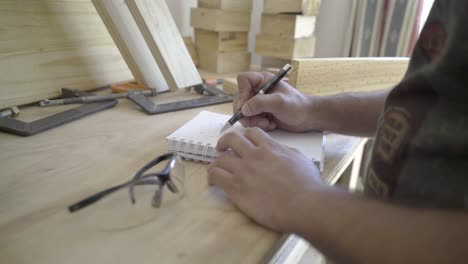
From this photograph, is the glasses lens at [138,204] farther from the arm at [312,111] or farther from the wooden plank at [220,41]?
the wooden plank at [220,41]

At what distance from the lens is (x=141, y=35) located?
33.5 inches

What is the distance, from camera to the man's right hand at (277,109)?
0.61 meters

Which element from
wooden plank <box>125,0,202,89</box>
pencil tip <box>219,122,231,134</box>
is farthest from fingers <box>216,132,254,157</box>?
wooden plank <box>125,0,202,89</box>

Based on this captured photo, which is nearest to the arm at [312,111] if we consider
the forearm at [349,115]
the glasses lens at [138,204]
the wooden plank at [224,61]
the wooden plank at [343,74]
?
the forearm at [349,115]

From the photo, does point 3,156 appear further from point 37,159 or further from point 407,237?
point 407,237

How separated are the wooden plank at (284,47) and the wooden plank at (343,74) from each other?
0.31m

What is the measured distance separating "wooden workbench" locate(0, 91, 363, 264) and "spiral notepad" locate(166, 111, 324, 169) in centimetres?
2

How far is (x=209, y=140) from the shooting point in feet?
1.82

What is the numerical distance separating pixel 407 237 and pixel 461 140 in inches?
4.4

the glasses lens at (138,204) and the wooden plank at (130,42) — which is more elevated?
the wooden plank at (130,42)

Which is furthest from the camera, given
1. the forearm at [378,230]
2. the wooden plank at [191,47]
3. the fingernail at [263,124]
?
the wooden plank at [191,47]

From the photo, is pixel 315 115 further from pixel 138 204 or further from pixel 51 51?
pixel 51 51

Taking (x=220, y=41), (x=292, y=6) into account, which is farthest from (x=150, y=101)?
(x=292, y=6)

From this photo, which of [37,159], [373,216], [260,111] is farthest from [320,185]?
[37,159]
